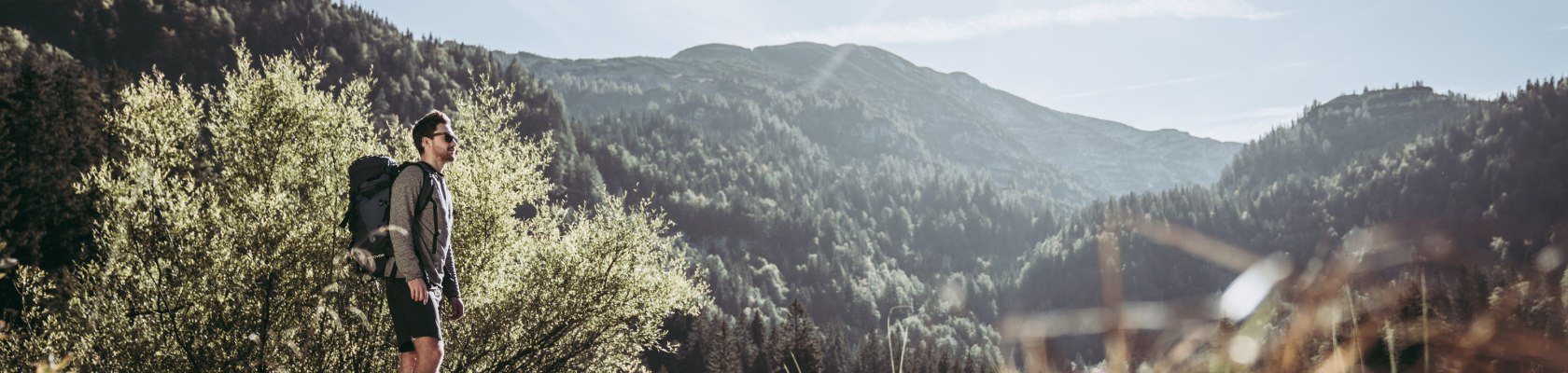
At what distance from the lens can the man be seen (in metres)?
6.36

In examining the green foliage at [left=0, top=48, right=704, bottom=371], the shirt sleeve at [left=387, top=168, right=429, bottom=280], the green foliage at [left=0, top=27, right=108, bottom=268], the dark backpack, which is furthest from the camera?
the green foliage at [left=0, top=27, right=108, bottom=268]

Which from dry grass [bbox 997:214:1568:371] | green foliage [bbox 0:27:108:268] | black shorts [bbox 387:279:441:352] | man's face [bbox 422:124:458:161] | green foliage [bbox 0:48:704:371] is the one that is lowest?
dry grass [bbox 997:214:1568:371]

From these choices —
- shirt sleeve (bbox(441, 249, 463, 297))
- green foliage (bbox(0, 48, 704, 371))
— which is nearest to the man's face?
shirt sleeve (bbox(441, 249, 463, 297))

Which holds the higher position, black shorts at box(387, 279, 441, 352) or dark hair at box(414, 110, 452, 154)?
dark hair at box(414, 110, 452, 154)

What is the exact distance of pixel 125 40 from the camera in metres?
186

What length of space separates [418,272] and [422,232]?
354 mm

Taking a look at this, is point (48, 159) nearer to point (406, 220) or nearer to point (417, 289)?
point (406, 220)

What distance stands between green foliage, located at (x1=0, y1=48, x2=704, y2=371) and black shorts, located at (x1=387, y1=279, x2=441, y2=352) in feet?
12.1

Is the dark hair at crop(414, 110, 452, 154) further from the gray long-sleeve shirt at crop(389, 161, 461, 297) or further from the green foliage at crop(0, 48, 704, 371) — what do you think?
the green foliage at crop(0, 48, 704, 371)

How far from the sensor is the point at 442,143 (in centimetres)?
708

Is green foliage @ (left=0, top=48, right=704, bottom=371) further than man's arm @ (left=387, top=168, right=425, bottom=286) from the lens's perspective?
Yes

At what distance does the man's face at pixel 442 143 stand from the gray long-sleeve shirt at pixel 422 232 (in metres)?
0.29

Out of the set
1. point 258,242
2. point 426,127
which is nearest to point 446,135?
point 426,127

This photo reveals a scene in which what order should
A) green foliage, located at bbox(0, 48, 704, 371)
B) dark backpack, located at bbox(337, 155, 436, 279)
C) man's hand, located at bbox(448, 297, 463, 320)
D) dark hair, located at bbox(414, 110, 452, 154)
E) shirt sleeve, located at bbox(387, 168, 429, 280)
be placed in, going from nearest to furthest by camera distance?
1. shirt sleeve, located at bbox(387, 168, 429, 280)
2. dark backpack, located at bbox(337, 155, 436, 279)
3. man's hand, located at bbox(448, 297, 463, 320)
4. dark hair, located at bbox(414, 110, 452, 154)
5. green foliage, located at bbox(0, 48, 704, 371)
